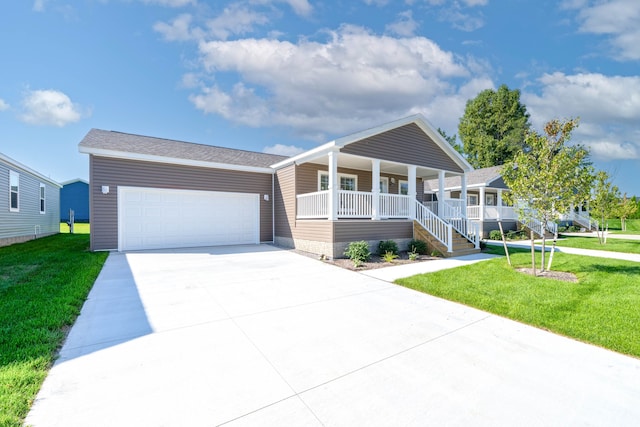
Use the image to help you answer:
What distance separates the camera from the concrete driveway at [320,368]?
1.98 m

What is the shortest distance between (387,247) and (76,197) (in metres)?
35.7

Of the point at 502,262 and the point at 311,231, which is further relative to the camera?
the point at 311,231

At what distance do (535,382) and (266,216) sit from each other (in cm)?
1127

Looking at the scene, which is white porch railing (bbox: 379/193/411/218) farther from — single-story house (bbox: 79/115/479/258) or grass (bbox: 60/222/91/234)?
grass (bbox: 60/222/91/234)

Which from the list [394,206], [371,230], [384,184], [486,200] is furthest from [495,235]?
[371,230]

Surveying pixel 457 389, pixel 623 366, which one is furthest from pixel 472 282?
pixel 457 389

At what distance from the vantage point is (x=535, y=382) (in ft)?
7.87

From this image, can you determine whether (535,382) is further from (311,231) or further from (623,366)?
(311,231)

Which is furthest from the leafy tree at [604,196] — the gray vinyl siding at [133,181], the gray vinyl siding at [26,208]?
the gray vinyl siding at [26,208]

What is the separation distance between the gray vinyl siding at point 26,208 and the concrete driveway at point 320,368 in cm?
1154

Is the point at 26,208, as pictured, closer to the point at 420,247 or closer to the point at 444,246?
the point at 420,247

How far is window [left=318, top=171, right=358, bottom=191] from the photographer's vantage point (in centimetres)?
1196

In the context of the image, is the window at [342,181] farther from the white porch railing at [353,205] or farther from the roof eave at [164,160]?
the roof eave at [164,160]

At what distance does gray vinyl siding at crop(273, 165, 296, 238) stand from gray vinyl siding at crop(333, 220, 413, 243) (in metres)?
2.82
